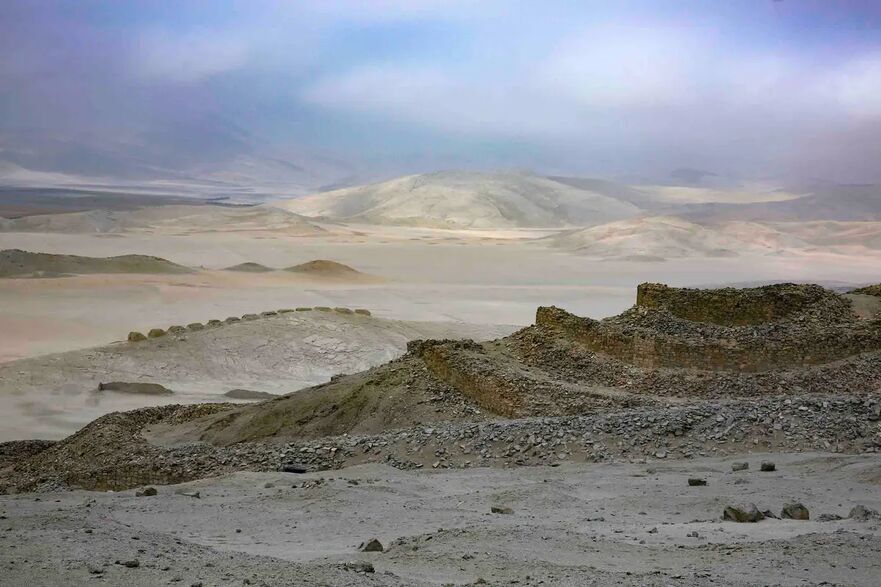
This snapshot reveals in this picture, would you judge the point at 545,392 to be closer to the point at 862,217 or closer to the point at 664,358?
the point at 664,358

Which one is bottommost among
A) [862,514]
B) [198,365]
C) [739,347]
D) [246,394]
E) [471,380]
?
[246,394]

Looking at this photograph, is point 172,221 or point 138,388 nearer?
point 138,388

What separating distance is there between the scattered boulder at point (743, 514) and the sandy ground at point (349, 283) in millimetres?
21752

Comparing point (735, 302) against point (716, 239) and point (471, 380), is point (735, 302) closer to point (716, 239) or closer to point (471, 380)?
point (471, 380)

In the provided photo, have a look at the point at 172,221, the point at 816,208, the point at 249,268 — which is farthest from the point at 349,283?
the point at 816,208

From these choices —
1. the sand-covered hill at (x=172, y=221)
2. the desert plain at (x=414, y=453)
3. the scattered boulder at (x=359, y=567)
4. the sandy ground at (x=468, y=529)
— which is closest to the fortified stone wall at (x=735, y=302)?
the desert plain at (x=414, y=453)

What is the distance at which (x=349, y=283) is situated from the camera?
161 feet

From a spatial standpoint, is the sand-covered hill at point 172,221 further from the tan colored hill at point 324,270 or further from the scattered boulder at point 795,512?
the scattered boulder at point 795,512

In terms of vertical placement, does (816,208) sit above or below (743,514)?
above

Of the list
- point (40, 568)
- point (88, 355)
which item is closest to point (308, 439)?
point (40, 568)

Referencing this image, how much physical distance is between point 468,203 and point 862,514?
106 m

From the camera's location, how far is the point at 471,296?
44969mm

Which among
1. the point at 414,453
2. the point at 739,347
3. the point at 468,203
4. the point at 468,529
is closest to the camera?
the point at 468,529

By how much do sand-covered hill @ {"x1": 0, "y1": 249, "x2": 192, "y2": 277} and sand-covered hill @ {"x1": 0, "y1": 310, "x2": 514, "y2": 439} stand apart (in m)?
17.5
